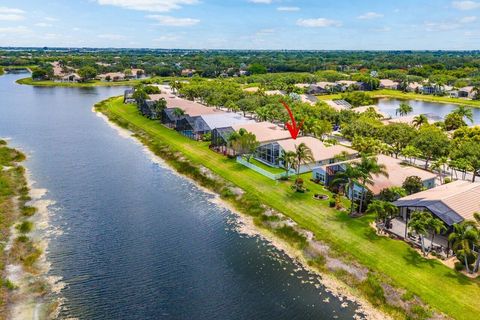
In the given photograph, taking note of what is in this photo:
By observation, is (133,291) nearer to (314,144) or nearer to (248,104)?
(314,144)

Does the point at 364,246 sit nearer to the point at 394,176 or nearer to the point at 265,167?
the point at 394,176

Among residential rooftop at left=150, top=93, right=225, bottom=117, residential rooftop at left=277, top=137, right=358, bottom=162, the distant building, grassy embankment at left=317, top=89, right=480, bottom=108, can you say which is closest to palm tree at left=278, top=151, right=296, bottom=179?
residential rooftop at left=277, top=137, right=358, bottom=162

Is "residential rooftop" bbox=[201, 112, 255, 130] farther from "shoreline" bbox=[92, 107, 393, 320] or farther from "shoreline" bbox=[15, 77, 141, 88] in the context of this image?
"shoreline" bbox=[15, 77, 141, 88]

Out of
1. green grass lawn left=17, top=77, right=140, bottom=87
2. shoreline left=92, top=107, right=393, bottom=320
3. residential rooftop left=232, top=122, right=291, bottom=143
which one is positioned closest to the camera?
shoreline left=92, top=107, right=393, bottom=320

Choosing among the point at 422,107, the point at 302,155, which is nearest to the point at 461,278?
the point at 302,155

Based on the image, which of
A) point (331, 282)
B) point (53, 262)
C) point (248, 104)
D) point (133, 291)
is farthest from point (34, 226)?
point (248, 104)

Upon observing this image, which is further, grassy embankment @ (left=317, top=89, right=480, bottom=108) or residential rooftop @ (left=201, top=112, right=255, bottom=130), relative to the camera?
grassy embankment @ (left=317, top=89, right=480, bottom=108)
